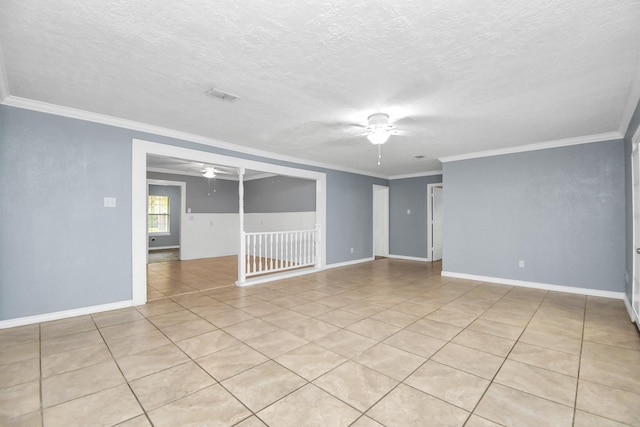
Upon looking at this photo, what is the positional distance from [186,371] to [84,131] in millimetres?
3184

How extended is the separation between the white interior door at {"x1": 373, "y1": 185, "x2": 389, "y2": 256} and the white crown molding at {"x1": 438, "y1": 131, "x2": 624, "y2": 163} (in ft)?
9.52

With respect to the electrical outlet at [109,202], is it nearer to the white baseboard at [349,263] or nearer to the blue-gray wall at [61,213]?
the blue-gray wall at [61,213]

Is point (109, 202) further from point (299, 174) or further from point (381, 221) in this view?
point (381, 221)

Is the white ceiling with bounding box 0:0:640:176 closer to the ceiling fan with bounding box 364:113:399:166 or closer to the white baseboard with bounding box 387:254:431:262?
the ceiling fan with bounding box 364:113:399:166

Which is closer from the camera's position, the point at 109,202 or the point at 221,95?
the point at 221,95

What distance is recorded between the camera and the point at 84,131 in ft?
11.4

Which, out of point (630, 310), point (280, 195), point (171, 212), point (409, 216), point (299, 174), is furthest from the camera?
point (171, 212)

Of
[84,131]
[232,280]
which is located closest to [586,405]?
[232,280]

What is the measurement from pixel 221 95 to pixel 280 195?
5376mm

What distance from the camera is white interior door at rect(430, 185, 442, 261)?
7.69m

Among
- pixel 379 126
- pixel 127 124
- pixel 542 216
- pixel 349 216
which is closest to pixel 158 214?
pixel 349 216


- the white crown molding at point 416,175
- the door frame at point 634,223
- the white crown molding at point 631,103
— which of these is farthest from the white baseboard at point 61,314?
the white crown molding at point 416,175

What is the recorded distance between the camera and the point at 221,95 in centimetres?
295

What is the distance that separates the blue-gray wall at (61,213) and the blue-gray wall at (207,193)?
4.29 meters
